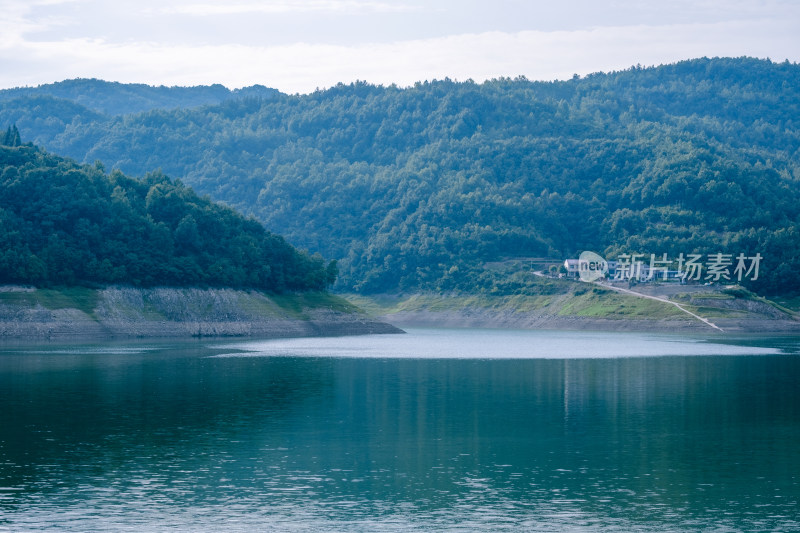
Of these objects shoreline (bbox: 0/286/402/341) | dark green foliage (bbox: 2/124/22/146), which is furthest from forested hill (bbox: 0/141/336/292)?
shoreline (bbox: 0/286/402/341)

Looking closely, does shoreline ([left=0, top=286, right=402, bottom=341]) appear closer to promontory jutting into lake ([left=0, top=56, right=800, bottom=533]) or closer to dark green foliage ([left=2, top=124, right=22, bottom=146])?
promontory jutting into lake ([left=0, top=56, right=800, bottom=533])

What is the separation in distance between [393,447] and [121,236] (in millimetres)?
105025

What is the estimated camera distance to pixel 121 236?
147500 millimetres

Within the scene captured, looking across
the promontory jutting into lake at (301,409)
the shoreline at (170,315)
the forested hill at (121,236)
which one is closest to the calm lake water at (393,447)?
the promontory jutting into lake at (301,409)

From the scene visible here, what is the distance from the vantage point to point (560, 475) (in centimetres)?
4341

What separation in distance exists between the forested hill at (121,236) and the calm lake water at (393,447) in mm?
41159

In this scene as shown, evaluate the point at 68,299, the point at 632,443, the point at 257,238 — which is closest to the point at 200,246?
the point at 257,238

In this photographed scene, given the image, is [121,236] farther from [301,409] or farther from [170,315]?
[301,409]

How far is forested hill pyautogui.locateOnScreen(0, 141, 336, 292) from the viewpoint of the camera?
13362cm

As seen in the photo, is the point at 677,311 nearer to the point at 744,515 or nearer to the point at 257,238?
the point at 257,238

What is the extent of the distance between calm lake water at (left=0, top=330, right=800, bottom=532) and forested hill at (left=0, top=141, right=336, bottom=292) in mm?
41159

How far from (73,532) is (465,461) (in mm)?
18035

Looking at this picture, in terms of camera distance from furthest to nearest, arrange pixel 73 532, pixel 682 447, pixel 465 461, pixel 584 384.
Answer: pixel 584 384
pixel 682 447
pixel 465 461
pixel 73 532

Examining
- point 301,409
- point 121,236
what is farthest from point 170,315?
point 301,409
